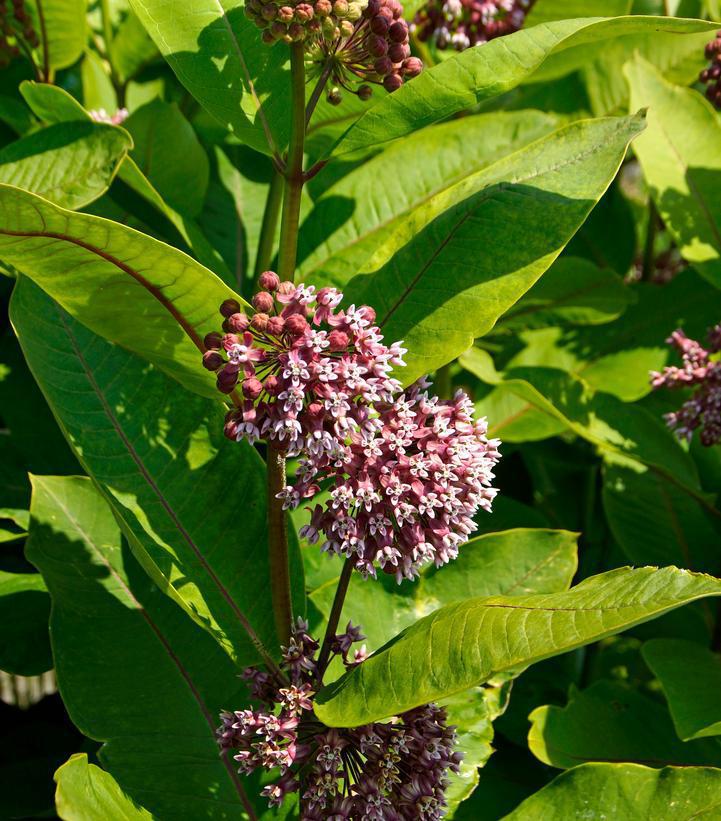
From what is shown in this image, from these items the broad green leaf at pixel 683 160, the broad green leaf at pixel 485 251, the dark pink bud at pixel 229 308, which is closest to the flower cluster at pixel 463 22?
the broad green leaf at pixel 683 160

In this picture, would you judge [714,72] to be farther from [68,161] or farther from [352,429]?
[352,429]

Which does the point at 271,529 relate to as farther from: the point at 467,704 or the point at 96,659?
the point at 467,704

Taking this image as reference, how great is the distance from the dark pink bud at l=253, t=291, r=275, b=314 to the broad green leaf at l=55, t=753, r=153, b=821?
862 mm

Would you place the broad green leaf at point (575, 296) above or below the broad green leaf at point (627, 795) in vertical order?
above

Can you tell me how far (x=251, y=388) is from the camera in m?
1.68

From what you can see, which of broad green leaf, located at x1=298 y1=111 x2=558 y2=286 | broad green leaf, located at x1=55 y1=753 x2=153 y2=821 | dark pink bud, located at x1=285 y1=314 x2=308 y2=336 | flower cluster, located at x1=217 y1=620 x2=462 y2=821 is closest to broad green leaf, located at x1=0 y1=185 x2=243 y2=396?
dark pink bud, located at x1=285 y1=314 x2=308 y2=336

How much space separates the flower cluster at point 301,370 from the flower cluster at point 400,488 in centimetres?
5

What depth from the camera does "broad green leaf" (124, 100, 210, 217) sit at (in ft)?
9.00

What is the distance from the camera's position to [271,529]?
193 cm

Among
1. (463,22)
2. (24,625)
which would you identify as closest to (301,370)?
(24,625)

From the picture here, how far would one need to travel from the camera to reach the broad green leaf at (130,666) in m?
2.16

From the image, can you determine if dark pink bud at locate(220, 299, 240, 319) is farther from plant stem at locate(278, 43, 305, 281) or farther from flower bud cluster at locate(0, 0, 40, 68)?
flower bud cluster at locate(0, 0, 40, 68)

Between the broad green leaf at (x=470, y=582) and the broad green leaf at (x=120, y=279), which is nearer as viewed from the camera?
the broad green leaf at (x=120, y=279)

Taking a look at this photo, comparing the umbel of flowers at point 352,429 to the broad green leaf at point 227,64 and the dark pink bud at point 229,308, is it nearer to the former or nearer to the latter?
the dark pink bud at point 229,308
